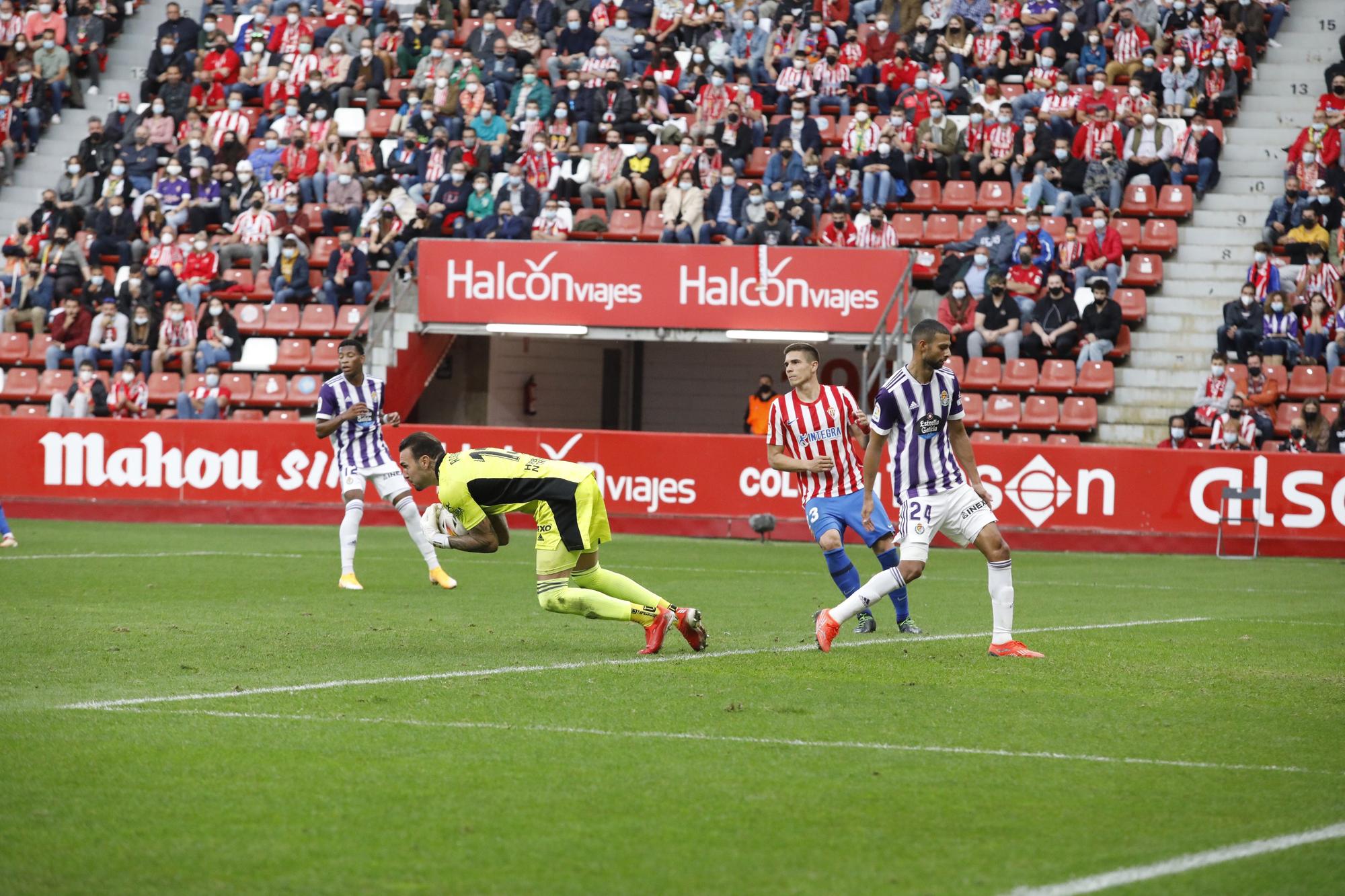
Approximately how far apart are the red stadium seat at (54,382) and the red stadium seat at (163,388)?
55.4 inches

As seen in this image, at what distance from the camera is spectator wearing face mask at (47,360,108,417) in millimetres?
27297

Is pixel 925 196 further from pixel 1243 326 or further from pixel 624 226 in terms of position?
pixel 1243 326

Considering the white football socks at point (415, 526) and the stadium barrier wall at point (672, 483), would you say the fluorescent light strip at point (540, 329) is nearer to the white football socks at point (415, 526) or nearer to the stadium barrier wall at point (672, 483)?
the stadium barrier wall at point (672, 483)

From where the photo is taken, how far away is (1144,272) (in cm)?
2709

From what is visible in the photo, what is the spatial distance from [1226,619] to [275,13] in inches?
1046

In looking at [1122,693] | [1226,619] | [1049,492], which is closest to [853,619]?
[1226,619]

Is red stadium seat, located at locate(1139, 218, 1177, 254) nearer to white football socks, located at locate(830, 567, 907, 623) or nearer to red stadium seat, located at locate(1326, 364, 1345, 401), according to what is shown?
red stadium seat, located at locate(1326, 364, 1345, 401)

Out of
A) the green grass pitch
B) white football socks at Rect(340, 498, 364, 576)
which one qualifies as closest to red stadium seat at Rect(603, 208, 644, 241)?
white football socks at Rect(340, 498, 364, 576)

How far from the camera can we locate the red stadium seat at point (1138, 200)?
27750 millimetres

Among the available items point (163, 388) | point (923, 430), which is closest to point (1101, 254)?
point (163, 388)

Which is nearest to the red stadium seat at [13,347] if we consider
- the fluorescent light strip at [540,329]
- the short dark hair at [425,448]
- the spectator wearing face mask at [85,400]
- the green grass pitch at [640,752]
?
the spectator wearing face mask at [85,400]

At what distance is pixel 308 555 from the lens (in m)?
19.1

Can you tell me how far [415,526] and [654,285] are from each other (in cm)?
1169

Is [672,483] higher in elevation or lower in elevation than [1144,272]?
lower
